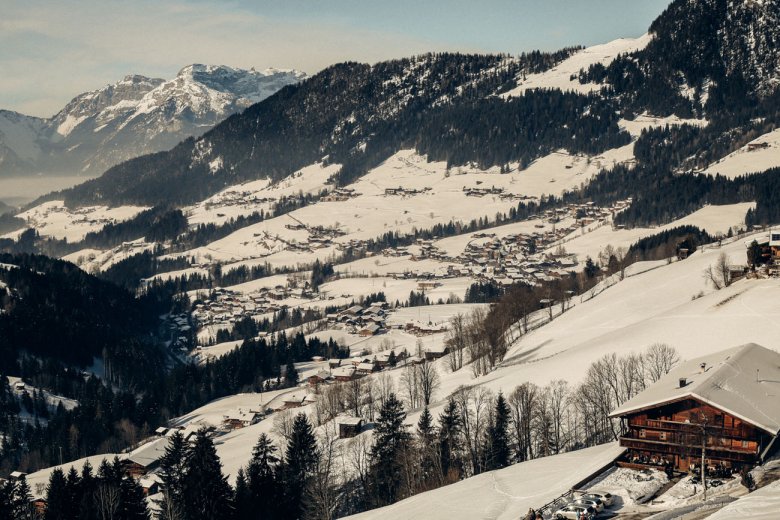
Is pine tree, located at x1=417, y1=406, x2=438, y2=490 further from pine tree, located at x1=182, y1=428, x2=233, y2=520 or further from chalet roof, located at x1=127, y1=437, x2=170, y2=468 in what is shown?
chalet roof, located at x1=127, y1=437, x2=170, y2=468

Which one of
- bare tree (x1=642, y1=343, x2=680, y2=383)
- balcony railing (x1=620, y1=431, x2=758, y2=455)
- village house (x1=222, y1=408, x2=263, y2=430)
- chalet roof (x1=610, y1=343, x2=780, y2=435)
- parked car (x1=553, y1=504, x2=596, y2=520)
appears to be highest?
chalet roof (x1=610, y1=343, x2=780, y2=435)

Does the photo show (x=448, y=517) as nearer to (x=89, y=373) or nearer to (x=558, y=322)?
(x=558, y=322)

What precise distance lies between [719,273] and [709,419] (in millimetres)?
74109

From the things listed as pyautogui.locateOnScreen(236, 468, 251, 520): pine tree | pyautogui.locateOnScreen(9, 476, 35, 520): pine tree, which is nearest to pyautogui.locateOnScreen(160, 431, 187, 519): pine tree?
pyautogui.locateOnScreen(236, 468, 251, 520): pine tree

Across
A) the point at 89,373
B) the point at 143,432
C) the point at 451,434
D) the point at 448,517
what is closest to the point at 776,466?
the point at 448,517

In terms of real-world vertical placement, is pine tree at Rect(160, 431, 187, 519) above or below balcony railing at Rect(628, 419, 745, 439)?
below

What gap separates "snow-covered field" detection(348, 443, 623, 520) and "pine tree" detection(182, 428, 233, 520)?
13701mm

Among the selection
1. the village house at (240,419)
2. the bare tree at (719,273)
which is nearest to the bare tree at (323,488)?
the village house at (240,419)

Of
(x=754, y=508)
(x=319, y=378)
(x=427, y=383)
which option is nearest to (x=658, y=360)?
(x=427, y=383)

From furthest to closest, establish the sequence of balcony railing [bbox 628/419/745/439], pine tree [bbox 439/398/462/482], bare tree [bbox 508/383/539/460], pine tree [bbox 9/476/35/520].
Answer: pine tree [bbox 9/476/35/520] → bare tree [bbox 508/383/539/460] → pine tree [bbox 439/398/462/482] → balcony railing [bbox 628/419/745/439]

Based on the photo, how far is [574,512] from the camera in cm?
4925

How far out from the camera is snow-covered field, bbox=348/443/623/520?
186 ft

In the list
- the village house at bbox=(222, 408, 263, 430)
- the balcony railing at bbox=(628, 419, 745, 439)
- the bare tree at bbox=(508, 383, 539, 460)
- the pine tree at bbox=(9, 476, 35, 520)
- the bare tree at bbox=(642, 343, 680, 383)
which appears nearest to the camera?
the balcony railing at bbox=(628, 419, 745, 439)

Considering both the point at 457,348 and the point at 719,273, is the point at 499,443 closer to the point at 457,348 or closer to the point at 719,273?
the point at 457,348
